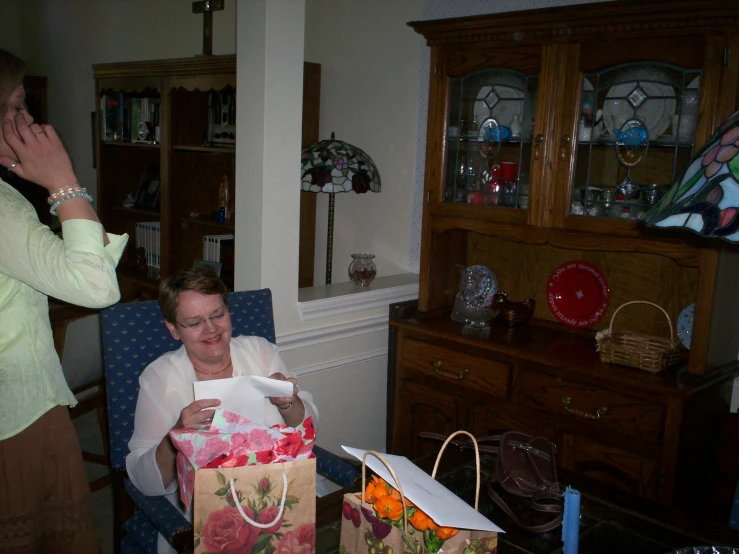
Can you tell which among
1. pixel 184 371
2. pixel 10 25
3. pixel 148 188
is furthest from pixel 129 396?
pixel 10 25

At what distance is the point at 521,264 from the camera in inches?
112

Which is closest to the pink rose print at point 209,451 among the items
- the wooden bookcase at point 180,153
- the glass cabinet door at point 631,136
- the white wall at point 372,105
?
the glass cabinet door at point 631,136

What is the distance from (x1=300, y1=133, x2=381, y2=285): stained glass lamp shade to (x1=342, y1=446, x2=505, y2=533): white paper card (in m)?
1.72

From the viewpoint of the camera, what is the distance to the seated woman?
1.61 meters

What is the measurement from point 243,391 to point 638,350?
1.38 m

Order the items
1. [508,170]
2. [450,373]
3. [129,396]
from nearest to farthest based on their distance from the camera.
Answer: [129,396] < [508,170] < [450,373]

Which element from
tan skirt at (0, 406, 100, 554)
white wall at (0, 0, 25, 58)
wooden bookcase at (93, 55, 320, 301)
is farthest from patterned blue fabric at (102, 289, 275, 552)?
white wall at (0, 0, 25, 58)

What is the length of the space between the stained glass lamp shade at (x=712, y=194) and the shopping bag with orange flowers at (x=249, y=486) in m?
0.69

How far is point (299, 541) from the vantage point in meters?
1.13

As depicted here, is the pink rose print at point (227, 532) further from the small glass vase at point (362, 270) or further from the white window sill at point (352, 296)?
the small glass vase at point (362, 270)

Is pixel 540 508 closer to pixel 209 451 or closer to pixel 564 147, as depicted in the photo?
pixel 209 451

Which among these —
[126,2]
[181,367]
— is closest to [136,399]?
[181,367]

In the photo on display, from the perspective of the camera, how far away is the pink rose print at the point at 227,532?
1.09 metres

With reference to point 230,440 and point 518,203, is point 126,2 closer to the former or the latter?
point 518,203
